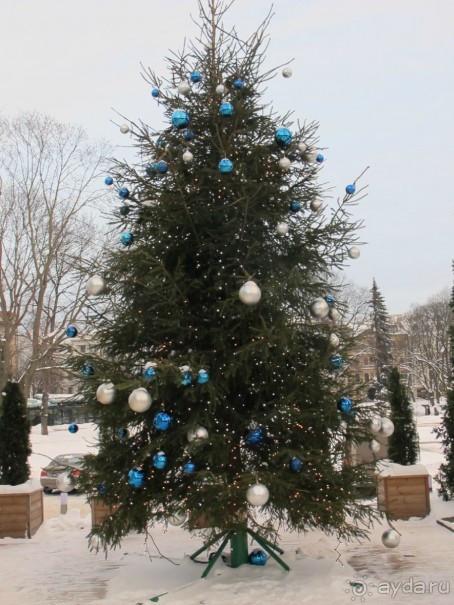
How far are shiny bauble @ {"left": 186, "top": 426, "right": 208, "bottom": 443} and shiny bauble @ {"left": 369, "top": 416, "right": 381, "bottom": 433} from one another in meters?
2.01

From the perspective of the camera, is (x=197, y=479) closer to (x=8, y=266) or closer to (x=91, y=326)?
(x=91, y=326)

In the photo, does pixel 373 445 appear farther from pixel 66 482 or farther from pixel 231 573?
pixel 66 482

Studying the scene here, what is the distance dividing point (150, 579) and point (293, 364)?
317 centimetres

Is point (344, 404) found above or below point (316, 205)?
below

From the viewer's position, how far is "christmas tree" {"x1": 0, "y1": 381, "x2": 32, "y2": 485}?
11.6 m

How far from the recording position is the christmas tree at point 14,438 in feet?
38.2

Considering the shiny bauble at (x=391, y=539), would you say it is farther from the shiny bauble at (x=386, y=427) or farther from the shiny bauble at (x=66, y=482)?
the shiny bauble at (x=66, y=482)

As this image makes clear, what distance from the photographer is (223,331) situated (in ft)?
22.6

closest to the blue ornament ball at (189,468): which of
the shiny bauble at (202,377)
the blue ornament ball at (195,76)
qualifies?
the shiny bauble at (202,377)

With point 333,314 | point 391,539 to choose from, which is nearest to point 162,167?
point 333,314

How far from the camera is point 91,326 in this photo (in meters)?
7.82

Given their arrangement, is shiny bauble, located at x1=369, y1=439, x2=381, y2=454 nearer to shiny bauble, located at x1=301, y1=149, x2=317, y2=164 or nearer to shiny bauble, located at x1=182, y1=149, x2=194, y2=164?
shiny bauble, located at x1=301, y1=149, x2=317, y2=164

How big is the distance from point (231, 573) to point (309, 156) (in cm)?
507

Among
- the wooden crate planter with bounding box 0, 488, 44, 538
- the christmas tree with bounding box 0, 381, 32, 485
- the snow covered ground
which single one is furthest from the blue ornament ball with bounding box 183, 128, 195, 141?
the wooden crate planter with bounding box 0, 488, 44, 538
